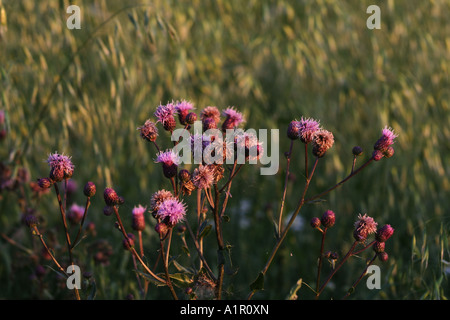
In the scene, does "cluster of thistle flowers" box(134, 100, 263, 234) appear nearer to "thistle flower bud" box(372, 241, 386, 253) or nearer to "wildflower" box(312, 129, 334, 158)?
"wildflower" box(312, 129, 334, 158)

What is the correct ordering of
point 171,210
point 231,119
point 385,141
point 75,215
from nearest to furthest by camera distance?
point 171,210 → point 385,141 → point 231,119 → point 75,215

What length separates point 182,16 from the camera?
2805mm

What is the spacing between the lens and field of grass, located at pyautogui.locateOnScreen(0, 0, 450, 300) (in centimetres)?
244

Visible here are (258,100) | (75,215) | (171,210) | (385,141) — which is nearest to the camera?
(171,210)

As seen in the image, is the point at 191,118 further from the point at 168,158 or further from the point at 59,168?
the point at 59,168

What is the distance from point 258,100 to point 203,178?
1.69 metres

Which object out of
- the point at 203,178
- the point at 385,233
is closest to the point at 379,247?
the point at 385,233

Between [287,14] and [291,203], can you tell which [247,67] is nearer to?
[287,14]

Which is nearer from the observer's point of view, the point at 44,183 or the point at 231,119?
the point at 44,183

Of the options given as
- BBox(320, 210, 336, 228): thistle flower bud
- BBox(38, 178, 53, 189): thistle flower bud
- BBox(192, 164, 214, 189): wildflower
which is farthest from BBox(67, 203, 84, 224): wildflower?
BBox(320, 210, 336, 228): thistle flower bud

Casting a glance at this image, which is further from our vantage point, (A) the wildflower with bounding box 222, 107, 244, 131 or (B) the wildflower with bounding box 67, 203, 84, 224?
(B) the wildflower with bounding box 67, 203, 84, 224

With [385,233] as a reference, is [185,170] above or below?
above

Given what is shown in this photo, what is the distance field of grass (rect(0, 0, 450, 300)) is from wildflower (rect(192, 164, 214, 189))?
1081 mm

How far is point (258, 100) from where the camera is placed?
2869mm
